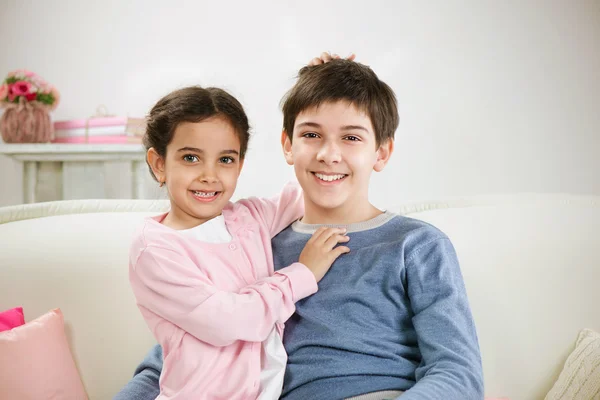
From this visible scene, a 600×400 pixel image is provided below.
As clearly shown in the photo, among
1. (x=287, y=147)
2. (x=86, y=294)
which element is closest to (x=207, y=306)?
(x=287, y=147)

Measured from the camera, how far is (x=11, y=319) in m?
1.46

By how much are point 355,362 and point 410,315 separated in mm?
155

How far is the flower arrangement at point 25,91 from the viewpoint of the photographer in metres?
2.93

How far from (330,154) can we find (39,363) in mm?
835

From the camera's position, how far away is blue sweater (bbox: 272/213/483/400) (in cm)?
115

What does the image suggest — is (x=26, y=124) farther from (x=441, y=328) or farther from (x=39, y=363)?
(x=441, y=328)

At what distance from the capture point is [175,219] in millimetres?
1348

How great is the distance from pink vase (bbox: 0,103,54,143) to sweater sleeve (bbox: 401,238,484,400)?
95.5 inches

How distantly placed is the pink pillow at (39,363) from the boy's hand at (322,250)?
26.0 inches

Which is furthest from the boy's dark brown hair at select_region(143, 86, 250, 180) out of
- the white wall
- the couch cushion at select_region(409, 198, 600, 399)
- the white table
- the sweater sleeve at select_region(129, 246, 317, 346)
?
the white table

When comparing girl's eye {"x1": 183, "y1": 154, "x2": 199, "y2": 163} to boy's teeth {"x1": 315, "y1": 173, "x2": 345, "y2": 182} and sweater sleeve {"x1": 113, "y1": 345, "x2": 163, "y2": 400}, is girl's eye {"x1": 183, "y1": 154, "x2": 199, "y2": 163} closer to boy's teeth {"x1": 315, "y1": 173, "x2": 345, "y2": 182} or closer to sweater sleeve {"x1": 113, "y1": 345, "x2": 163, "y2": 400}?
boy's teeth {"x1": 315, "y1": 173, "x2": 345, "y2": 182}

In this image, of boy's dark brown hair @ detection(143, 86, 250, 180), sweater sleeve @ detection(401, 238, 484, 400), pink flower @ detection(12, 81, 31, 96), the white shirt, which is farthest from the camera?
pink flower @ detection(12, 81, 31, 96)

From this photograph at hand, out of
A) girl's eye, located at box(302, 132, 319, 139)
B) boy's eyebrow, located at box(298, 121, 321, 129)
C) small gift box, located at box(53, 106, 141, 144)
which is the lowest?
small gift box, located at box(53, 106, 141, 144)

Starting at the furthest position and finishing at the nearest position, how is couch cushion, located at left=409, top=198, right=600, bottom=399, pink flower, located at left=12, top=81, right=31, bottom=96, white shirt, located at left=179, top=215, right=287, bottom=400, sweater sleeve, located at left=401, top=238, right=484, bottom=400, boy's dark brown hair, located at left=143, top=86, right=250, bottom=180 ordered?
pink flower, located at left=12, top=81, right=31, bottom=96 → couch cushion, located at left=409, top=198, right=600, bottom=399 → boy's dark brown hair, located at left=143, top=86, right=250, bottom=180 → white shirt, located at left=179, top=215, right=287, bottom=400 → sweater sleeve, located at left=401, top=238, right=484, bottom=400
